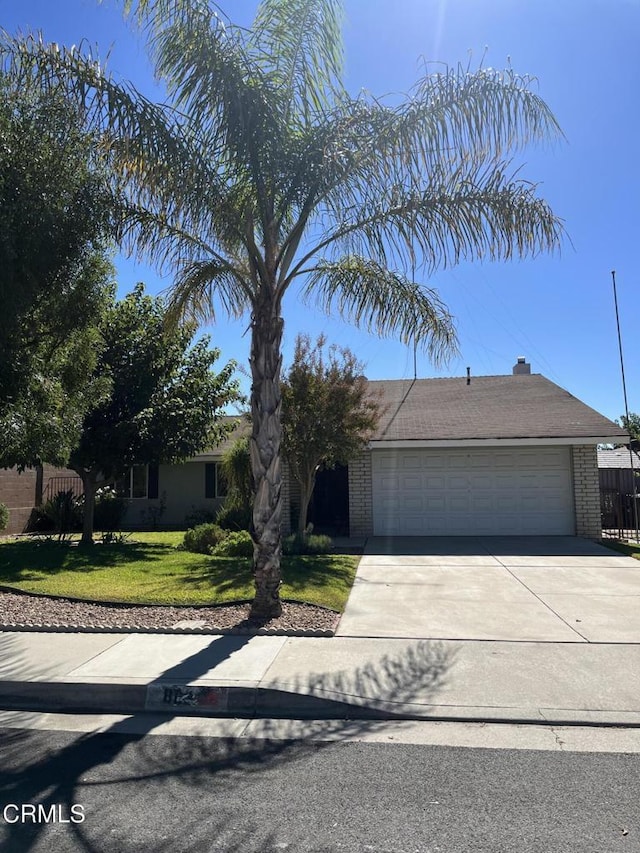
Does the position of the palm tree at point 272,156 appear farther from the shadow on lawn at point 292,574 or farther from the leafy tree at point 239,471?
the leafy tree at point 239,471

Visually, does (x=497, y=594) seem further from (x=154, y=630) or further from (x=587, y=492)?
(x=587, y=492)

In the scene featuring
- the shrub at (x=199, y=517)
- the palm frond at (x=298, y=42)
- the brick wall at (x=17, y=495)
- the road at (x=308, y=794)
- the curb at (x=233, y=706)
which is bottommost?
the road at (x=308, y=794)

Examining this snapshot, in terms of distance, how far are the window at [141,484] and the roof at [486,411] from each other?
8.19 meters

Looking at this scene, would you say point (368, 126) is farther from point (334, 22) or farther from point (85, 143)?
point (85, 143)

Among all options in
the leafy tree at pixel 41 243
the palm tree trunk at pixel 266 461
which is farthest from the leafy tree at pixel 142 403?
the palm tree trunk at pixel 266 461

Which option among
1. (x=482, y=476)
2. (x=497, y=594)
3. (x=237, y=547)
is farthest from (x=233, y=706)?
(x=482, y=476)

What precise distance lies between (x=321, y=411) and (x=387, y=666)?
7.71 meters

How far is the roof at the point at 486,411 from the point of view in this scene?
15.7 meters

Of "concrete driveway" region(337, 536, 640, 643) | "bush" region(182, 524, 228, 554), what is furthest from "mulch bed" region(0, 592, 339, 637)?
"bush" region(182, 524, 228, 554)

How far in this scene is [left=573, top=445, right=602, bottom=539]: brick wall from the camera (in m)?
15.5

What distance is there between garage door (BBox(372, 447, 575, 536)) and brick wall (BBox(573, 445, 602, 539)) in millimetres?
204

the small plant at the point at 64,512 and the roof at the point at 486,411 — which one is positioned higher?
the roof at the point at 486,411

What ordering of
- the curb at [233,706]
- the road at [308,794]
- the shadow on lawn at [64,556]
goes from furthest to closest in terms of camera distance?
the shadow on lawn at [64,556], the curb at [233,706], the road at [308,794]

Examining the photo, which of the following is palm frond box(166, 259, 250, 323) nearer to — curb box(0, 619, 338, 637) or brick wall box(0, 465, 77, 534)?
curb box(0, 619, 338, 637)
